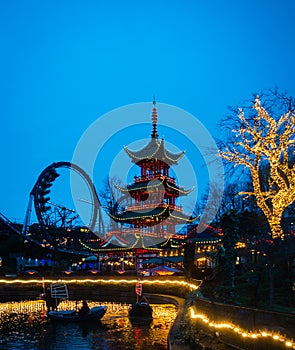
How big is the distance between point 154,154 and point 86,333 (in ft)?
177

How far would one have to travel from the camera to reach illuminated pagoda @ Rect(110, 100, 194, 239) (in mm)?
69250

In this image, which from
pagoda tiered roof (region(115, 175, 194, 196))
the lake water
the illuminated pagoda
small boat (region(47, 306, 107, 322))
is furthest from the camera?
pagoda tiered roof (region(115, 175, 194, 196))

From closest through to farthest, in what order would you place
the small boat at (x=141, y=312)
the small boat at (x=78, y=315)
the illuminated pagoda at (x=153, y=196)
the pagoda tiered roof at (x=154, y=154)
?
the small boat at (x=78, y=315) < the small boat at (x=141, y=312) < the illuminated pagoda at (x=153, y=196) < the pagoda tiered roof at (x=154, y=154)

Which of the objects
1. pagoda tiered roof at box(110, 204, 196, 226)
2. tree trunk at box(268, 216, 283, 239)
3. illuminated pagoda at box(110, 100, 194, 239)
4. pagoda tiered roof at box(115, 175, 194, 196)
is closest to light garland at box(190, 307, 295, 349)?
tree trunk at box(268, 216, 283, 239)

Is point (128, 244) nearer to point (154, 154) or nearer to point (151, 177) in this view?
point (151, 177)

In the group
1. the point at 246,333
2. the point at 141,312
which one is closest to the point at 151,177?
the point at 141,312

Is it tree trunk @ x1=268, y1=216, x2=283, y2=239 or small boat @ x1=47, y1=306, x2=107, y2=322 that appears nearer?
tree trunk @ x1=268, y1=216, x2=283, y2=239

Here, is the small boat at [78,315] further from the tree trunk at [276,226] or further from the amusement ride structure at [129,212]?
the amusement ride structure at [129,212]

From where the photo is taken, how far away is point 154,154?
251ft

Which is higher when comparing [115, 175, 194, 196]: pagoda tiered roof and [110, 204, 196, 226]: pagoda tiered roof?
[115, 175, 194, 196]: pagoda tiered roof

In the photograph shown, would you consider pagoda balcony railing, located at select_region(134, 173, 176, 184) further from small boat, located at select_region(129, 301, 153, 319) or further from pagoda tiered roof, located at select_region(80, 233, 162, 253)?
small boat, located at select_region(129, 301, 153, 319)

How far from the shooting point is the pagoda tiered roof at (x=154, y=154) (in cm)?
7738

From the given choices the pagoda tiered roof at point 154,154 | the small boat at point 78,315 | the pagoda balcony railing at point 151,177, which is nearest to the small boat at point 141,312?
the small boat at point 78,315

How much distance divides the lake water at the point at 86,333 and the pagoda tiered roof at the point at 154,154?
46.7m
